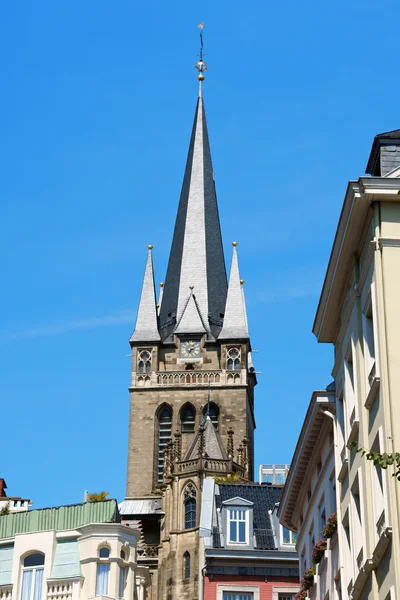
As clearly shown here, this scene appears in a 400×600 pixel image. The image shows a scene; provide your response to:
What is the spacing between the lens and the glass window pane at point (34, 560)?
3609cm

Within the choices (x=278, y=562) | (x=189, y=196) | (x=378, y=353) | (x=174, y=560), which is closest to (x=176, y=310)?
(x=189, y=196)

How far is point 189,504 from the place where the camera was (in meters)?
80.2

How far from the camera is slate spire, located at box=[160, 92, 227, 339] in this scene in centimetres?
11388

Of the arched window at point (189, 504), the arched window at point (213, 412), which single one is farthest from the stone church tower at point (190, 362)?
the arched window at point (189, 504)

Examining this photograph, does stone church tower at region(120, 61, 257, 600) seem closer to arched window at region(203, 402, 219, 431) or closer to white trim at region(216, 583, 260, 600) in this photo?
arched window at region(203, 402, 219, 431)

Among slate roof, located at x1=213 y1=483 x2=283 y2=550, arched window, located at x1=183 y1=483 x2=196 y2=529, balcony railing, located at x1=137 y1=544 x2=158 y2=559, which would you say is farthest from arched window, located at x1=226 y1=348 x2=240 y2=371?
slate roof, located at x1=213 y1=483 x2=283 y2=550

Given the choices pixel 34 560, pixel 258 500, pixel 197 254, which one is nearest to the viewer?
pixel 34 560

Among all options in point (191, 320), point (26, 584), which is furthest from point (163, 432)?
point (26, 584)

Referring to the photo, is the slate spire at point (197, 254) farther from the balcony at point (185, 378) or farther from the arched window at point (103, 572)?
the arched window at point (103, 572)

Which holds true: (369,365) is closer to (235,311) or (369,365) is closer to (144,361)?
(144,361)

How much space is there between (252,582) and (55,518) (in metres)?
9.03

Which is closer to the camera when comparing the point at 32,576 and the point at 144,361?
the point at 32,576

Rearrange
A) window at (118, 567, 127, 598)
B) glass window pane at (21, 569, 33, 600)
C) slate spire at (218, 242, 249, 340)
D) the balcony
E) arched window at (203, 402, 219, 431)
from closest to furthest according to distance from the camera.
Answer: glass window pane at (21, 569, 33, 600) → window at (118, 567, 127, 598) → arched window at (203, 402, 219, 431) → the balcony → slate spire at (218, 242, 249, 340)

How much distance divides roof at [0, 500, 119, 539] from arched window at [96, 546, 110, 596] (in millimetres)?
947
